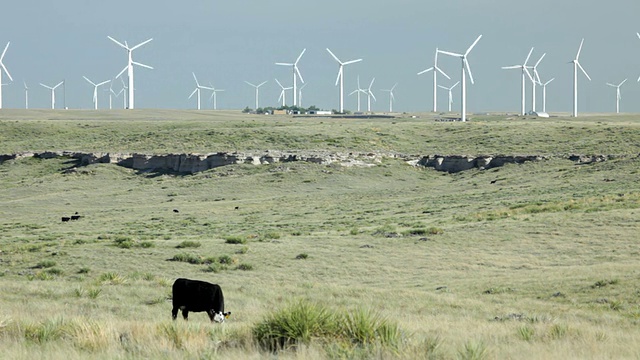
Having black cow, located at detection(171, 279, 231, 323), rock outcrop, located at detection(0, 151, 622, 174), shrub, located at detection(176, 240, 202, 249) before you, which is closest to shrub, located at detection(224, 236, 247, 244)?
shrub, located at detection(176, 240, 202, 249)

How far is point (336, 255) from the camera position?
32.0 metres

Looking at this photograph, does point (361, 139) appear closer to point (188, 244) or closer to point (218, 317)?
point (188, 244)

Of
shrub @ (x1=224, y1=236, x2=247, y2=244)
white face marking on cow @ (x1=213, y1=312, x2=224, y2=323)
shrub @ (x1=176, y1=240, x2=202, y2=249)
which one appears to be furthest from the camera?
shrub @ (x1=224, y1=236, x2=247, y2=244)

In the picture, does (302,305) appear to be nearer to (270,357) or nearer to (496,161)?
(270,357)

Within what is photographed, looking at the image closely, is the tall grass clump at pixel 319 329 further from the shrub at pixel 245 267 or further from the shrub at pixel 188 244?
the shrub at pixel 188 244

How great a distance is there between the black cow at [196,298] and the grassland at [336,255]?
2.81 ft

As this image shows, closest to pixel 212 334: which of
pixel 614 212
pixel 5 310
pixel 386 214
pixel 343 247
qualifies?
pixel 5 310

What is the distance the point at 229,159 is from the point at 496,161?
21.8 meters

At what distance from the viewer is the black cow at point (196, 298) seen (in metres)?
17.1

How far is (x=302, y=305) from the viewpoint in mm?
12508

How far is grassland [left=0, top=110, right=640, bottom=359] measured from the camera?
1290 centimetres

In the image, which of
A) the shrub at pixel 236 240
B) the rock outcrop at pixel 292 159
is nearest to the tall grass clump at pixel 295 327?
the shrub at pixel 236 240

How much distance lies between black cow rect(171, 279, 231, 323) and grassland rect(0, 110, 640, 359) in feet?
2.81

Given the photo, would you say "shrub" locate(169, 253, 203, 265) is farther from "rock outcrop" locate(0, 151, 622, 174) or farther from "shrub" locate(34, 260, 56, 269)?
"rock outcrop" locate(0, 151, 622, 174)
